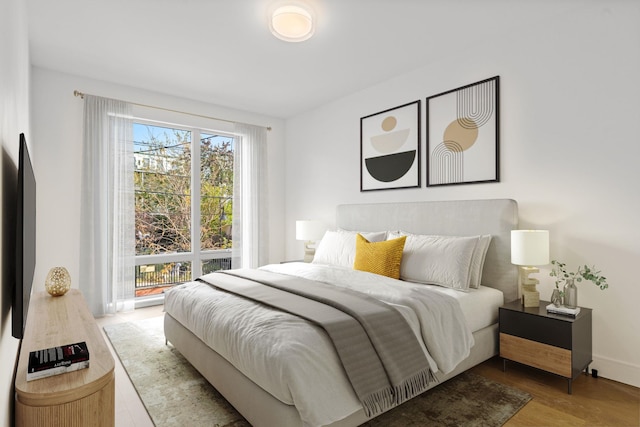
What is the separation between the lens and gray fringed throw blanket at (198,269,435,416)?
167 centimetres

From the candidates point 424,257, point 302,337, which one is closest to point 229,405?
point 302,337

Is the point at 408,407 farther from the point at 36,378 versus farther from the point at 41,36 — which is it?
the point at 41,36

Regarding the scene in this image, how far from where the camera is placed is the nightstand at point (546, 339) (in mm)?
2262

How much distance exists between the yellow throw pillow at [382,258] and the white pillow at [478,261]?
596 millimetres

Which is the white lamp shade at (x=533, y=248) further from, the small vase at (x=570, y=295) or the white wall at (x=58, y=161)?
the white wall at (x=58, y=161)

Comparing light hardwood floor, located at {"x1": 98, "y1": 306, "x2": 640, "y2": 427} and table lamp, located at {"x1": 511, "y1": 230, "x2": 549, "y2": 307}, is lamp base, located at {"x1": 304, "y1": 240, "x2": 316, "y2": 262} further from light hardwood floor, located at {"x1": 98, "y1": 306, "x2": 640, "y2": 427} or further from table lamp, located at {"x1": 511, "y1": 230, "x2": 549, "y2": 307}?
table lamp, located at {"x1": 511, "y1": 230, "x2": 549, "y2": 307}

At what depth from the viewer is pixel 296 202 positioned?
5.41 meters

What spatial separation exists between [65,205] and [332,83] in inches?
128

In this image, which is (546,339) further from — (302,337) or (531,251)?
(302,337)

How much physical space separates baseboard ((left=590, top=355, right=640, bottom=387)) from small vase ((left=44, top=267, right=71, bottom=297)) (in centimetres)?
405

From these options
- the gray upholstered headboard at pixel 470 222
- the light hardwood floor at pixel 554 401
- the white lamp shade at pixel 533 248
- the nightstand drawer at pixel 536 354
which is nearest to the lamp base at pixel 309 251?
the gray upholstered headboard at pixel 470 222

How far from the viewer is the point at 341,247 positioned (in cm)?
378

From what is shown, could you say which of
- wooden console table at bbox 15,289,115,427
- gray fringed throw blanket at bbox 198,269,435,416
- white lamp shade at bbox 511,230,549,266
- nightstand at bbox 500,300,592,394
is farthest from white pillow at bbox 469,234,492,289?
wooden console table at bbox 15,289,115,427

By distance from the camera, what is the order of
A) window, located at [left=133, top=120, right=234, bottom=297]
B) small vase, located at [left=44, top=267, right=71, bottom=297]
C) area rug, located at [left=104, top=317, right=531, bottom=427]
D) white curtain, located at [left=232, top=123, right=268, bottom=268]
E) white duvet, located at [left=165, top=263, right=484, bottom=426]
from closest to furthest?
1. white duvet, located at [left=165, top=263, right=484, bottom=426]
2. area rug, located at [left=104, top=317, right=531, bottom=427]
3. small vase, located at [left=44, top=267, right=71, bottom=297]
4. window, located at [left=133, top=120, right=234, bottom=297]
5. white curtain, located at [left=232, top=123, right=268, bottom=268]
